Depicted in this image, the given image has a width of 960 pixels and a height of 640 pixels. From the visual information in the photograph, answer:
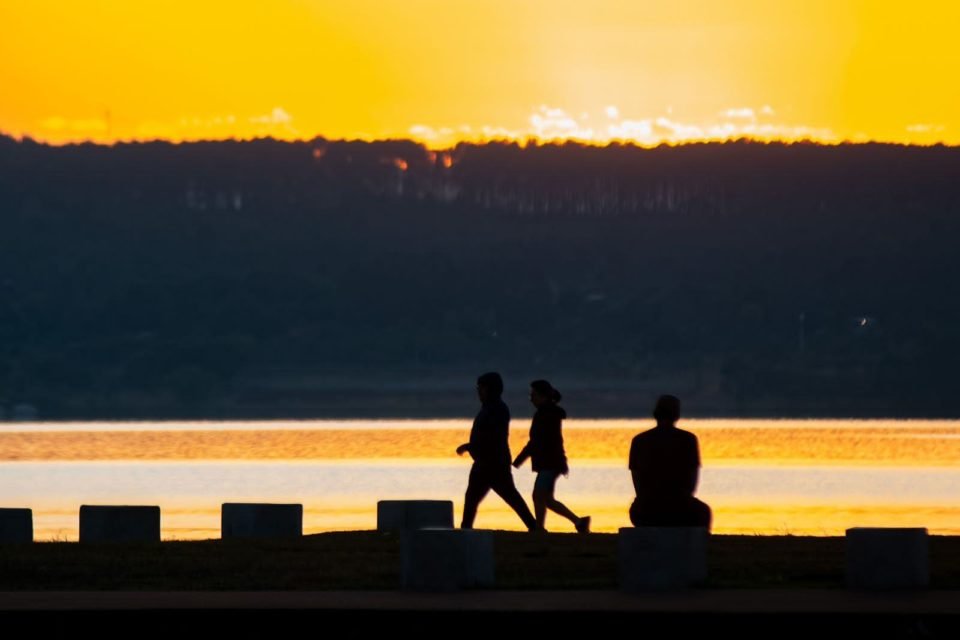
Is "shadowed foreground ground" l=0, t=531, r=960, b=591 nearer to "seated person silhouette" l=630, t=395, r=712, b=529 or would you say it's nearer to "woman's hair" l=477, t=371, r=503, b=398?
"seated person silhouette" l=630, t=395, r=712, b=529

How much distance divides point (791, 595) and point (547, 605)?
1722mm

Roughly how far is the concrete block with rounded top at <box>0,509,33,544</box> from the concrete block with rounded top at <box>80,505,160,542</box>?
0.52 m

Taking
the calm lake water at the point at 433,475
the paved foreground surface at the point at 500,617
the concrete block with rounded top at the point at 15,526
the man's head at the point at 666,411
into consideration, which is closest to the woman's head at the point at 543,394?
the man's head at the point at 666,411

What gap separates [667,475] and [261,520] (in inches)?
261

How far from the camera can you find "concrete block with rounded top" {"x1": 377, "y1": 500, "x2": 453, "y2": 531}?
23.7 meters

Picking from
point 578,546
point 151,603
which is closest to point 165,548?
point 578,546

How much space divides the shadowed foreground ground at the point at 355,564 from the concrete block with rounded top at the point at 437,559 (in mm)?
638

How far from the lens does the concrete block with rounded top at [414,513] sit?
23656 mm

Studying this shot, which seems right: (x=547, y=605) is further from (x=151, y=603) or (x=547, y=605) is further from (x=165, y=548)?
(x=165, y=548)

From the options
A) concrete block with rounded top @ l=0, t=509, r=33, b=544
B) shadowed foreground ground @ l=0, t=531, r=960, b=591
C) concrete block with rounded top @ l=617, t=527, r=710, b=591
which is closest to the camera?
concrete block with rounded top @ l=617, t=527, r=710, b=591

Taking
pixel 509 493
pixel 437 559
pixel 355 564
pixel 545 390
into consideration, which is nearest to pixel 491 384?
pixel 545 390

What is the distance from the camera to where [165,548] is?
2122 centimetres

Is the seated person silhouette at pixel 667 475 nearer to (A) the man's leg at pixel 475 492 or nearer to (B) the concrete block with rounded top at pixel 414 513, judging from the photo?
(A) the man's leg at pixel 475 492

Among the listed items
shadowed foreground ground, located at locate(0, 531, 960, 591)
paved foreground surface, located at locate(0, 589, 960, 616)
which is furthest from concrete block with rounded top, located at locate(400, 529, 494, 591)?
shadowed foreground ground, located at locate(0, 531, 960, 591)
